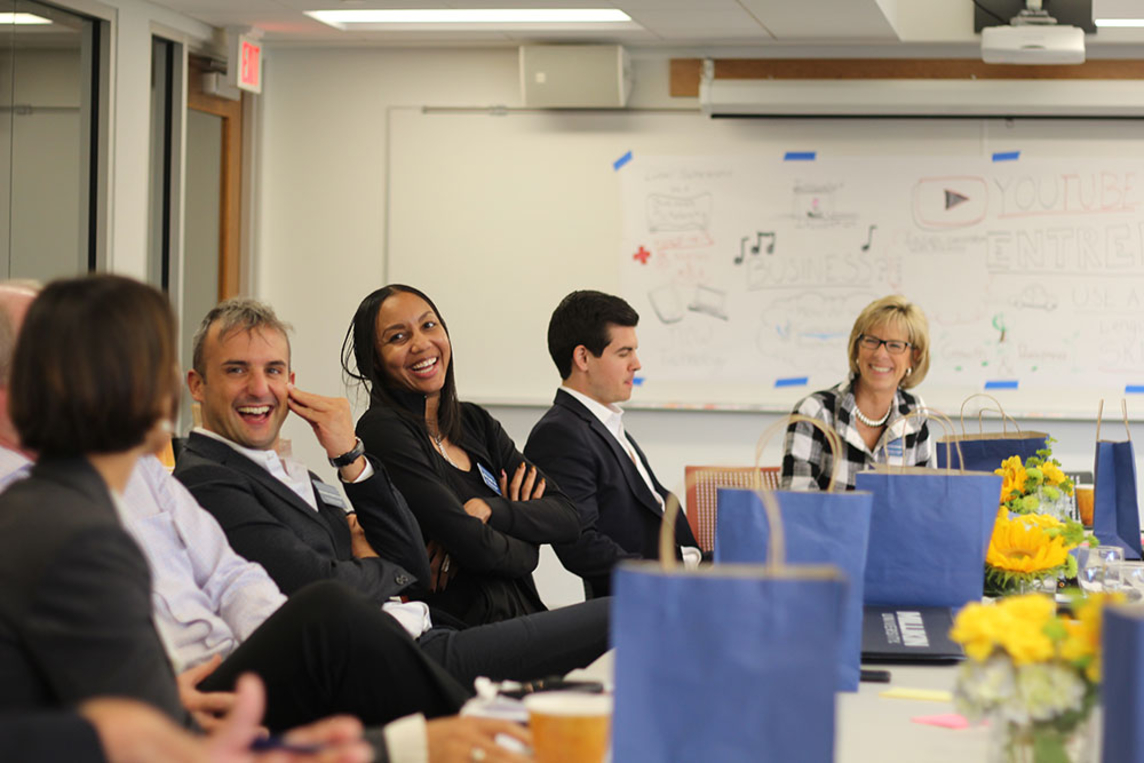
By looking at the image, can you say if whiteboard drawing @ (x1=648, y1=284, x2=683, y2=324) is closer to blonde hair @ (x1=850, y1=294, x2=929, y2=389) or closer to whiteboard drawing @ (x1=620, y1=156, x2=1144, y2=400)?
whiteboard drawing @ (x1=620, y1=156, x2=1144, y2=400)

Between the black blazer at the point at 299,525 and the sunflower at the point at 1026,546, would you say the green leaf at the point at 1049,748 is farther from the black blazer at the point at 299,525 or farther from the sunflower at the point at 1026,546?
the black blazer at the point at 299,525

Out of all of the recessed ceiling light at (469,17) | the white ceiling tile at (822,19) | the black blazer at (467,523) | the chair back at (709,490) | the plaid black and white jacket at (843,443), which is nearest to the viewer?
the black blazer at (467,523)

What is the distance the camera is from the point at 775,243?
19.2 ft

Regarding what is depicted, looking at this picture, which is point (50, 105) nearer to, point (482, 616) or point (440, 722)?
point (482, 616)

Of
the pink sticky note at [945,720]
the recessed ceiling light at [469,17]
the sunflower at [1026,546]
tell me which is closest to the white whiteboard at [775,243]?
the recessed ceiling light at [469,17]

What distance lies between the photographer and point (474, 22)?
18.2 feet

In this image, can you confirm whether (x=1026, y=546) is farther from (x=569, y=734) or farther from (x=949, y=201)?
(x=949, y=201)

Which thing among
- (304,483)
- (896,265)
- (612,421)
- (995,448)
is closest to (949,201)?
(896,265)

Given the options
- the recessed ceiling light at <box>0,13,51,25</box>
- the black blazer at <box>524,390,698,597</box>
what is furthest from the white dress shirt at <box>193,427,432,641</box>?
the recessed ceiling light at <box>0,13,51,25</box>

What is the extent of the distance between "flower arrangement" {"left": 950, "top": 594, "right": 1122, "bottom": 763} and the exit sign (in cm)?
508

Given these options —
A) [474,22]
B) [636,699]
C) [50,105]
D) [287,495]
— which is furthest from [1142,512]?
[636,699]

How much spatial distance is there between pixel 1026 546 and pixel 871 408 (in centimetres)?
133

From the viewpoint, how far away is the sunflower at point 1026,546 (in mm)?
2547

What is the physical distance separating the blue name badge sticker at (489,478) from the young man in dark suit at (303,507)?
1.37ft
